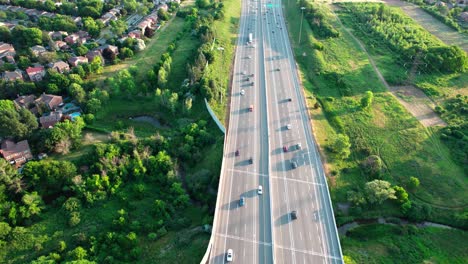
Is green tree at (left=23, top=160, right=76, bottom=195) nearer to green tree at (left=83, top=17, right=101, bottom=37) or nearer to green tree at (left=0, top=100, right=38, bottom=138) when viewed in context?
green tree at (left=0, top=100, right=38, bottom=138)

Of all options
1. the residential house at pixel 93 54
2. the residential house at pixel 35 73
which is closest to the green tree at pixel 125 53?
the residential house at pixel 93 54

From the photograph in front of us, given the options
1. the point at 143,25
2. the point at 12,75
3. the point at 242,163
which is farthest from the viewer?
the point at 143,25

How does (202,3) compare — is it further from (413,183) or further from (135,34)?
(413,183)

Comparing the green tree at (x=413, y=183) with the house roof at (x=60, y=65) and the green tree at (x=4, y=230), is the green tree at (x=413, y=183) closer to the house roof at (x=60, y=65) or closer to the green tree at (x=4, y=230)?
the green tree at (x=4, y=230)

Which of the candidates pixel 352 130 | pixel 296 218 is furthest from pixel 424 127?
pixel 296 218

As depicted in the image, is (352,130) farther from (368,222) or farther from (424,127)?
(368,222)

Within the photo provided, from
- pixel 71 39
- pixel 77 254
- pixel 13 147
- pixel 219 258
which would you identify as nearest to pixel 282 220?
pixel 219 258
